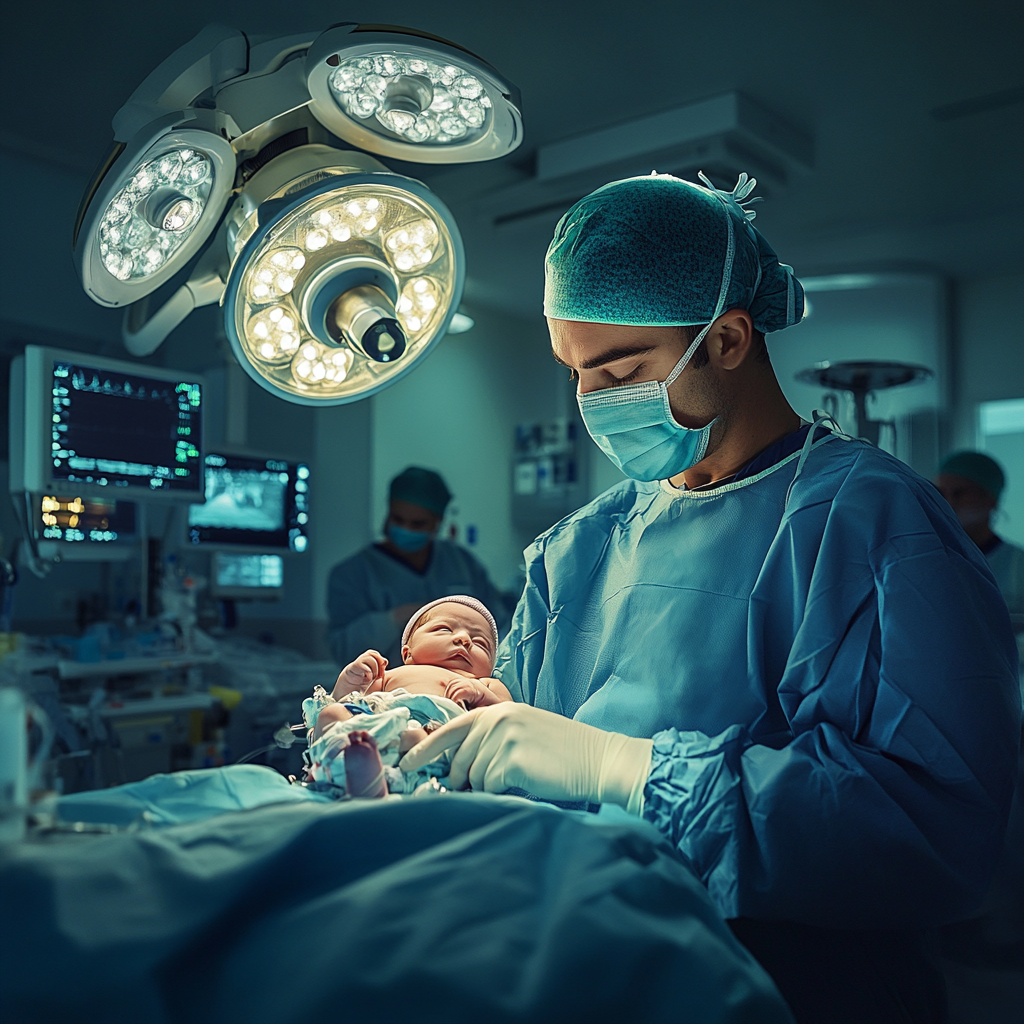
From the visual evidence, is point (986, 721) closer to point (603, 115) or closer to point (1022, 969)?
point (1022, 969)

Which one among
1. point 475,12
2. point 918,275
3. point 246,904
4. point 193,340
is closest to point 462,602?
point 246,904

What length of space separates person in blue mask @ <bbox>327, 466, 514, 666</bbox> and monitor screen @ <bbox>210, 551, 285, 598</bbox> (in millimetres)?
373

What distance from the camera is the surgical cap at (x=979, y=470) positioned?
14.3ft

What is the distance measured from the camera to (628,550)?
4.76ft

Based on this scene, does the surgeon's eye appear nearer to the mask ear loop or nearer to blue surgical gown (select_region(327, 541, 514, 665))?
the mask ear loop

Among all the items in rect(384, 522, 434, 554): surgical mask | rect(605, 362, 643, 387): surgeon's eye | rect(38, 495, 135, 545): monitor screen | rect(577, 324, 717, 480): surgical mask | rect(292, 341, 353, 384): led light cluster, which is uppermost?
rect(292, 341, 353, 384): led light cluster

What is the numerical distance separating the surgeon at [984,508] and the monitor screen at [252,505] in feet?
9.35

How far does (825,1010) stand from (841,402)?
4.86 metres

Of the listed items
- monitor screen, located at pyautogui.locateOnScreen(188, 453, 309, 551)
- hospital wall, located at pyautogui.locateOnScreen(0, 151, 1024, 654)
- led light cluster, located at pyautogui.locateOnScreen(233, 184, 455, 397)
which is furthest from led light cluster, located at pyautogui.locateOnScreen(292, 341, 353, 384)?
monitor screen, located at pyautogui.locateOnScreen(188, 453, 309, 551)

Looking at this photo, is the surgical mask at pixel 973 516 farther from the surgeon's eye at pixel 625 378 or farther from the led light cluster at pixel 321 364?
the led light cluster at pixel 321 364

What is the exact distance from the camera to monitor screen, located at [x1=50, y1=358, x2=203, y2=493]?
248cm

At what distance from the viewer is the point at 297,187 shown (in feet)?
4.11

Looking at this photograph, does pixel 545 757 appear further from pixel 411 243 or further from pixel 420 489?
pixel 420 489

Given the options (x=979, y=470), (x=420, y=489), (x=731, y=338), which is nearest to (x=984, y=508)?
(x=979, y=470)
